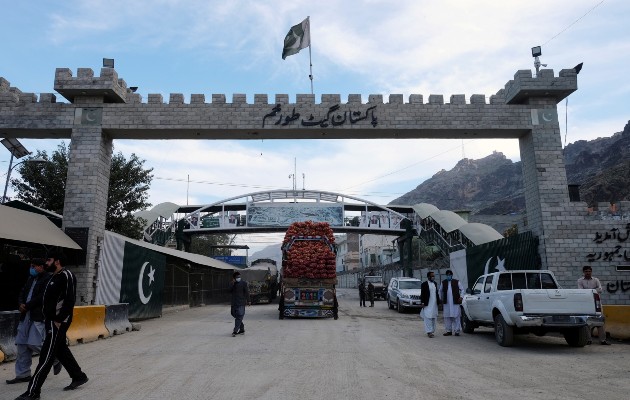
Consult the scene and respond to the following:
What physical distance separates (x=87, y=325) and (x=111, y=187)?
56.6 feet

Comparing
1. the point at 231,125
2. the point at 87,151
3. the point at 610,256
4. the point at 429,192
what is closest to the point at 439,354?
the point at 610,256

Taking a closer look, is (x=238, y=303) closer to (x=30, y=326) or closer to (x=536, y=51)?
(x=30, y=326)

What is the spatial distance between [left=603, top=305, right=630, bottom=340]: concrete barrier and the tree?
2428cm

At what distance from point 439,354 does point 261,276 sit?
20.8 meters

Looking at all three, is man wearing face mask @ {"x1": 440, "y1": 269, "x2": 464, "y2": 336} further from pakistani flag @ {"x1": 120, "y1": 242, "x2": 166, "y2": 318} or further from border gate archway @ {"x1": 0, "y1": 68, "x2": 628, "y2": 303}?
pakistani flag @ {"x1": 120, "y1": 242, "x2": 166, "y2": 318}

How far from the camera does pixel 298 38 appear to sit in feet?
64.6

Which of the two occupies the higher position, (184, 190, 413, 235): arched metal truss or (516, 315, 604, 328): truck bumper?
(184, 190, 413, 235): arched metal truss

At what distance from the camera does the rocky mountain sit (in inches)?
2071

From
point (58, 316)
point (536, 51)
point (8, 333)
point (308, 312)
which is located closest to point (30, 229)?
point (8, 333)

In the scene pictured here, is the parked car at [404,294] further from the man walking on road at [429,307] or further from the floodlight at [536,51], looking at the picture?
the floodlight at [536,51]

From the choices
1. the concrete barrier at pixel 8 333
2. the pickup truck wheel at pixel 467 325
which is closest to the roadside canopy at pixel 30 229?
the concrete barrier at pixel 8 333

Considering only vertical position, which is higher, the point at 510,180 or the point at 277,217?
the point at 510,180

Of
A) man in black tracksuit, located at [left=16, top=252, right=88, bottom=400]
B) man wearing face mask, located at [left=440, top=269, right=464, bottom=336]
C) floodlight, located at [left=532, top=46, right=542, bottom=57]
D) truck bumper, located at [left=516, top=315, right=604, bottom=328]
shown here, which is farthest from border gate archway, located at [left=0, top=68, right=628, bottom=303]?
man in black tracksuit, located at [left=16, top=252, right=88, bottom=400]

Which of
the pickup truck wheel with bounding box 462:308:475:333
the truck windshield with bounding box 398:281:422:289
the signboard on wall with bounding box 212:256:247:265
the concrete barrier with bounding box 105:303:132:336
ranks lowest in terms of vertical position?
→ the pickup truck wheel with bounding box 462:308:475:333
